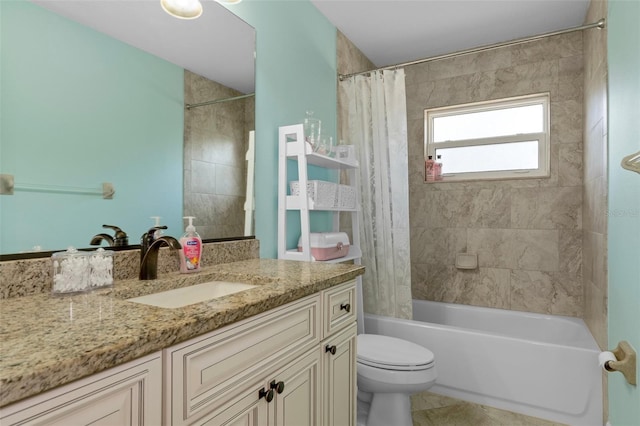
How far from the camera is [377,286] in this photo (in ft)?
8.15

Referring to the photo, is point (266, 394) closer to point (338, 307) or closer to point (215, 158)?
point (338, 307)

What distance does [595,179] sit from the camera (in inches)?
83.4

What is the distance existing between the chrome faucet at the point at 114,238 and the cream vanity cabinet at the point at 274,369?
592 millimetres

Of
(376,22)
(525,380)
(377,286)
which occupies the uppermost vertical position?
(376,22)

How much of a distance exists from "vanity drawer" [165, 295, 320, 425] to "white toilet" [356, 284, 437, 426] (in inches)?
29.9

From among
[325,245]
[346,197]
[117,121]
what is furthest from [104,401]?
[346,197]

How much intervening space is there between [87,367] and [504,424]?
216 cm

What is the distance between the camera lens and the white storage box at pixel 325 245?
77.0 inches

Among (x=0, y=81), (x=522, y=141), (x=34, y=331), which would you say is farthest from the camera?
(x=522, y=141)

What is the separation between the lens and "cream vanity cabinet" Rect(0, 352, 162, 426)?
49cm

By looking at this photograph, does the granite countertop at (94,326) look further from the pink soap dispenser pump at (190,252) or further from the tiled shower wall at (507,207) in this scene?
the tiled shower wall at (507,207)

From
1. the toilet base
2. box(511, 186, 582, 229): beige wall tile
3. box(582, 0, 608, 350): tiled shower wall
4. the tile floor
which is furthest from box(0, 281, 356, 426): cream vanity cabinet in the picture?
box(511, 186, 582, 229): beige wall tile

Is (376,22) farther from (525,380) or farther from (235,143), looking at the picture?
(525,380)

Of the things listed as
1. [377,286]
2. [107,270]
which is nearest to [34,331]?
[107,270]
